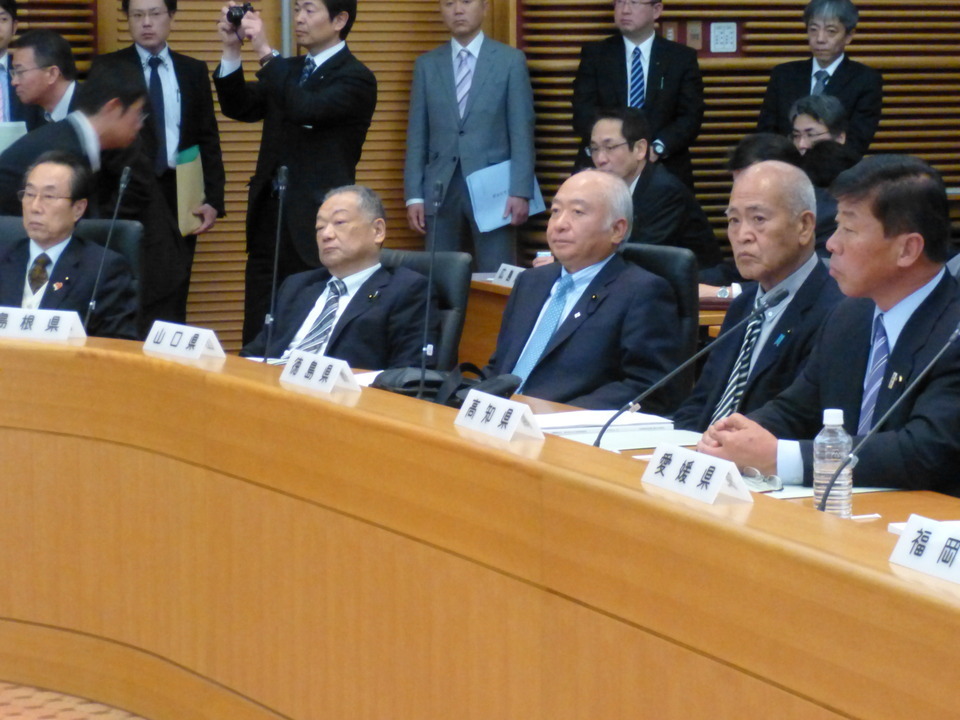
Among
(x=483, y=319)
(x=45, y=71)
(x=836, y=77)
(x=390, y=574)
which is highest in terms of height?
(x=836, y=77)

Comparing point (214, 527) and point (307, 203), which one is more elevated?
point (307, 203)

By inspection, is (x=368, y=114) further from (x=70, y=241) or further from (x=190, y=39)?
(x=70, y=241)

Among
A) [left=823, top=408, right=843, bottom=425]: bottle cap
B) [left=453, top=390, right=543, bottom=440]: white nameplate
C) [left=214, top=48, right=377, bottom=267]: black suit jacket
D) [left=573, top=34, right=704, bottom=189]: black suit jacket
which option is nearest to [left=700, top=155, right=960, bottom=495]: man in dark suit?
[left=823, top=408, right=843, bottom=425]: bottle cap

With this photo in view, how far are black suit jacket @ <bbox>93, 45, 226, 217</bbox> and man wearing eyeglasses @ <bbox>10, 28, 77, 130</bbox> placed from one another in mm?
502

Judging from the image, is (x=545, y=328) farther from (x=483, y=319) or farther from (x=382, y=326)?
(x=483, y=319)

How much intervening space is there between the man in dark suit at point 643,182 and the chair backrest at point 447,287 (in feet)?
4.07

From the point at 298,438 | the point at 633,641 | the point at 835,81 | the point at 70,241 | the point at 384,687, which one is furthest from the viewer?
the point at 835,81

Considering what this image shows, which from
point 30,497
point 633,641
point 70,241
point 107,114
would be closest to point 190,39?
point 107,114

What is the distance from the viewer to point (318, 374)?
258cm

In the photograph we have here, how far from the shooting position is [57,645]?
120 inches

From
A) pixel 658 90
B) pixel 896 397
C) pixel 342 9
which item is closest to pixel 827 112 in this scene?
pixel 658 90

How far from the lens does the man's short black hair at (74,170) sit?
4.25 metres

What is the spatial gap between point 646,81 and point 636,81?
0.14 ft

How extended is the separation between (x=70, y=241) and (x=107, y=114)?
615 millimetres
